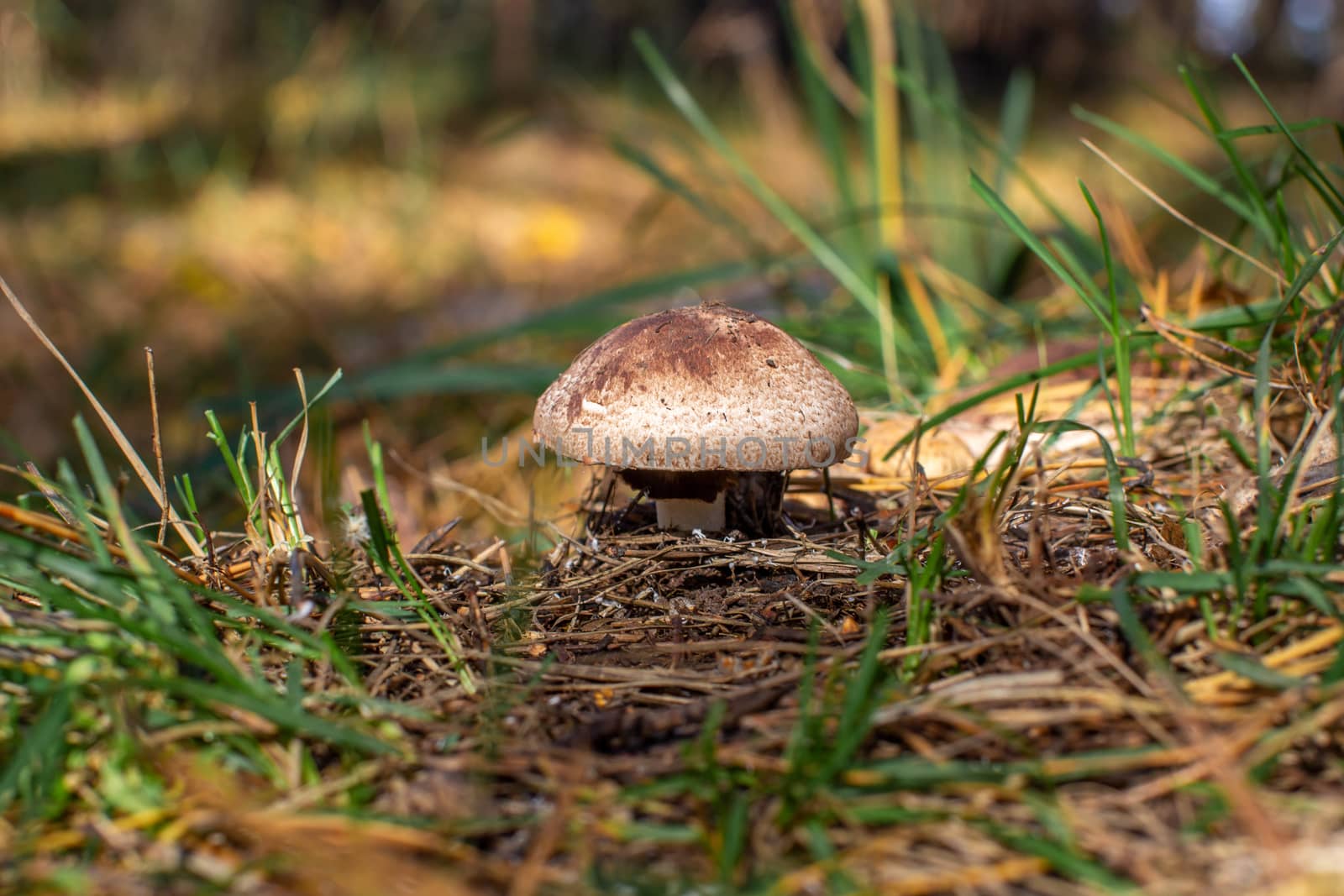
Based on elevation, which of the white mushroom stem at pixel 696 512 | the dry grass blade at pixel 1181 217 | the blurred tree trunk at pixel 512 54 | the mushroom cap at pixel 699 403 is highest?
the blurred tree trunk at pixel 512 54

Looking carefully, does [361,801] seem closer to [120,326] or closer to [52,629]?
[52,629]

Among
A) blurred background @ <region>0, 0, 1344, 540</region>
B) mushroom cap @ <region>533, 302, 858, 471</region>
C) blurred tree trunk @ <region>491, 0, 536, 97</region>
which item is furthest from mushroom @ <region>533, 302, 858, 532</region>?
blurred tree trunk @ <region>491, 0, 536, 97</region>

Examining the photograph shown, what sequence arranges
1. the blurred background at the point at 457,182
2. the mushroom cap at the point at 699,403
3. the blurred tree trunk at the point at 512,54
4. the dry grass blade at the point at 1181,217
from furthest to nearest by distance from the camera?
the blurred tree trunk at the point at 512,54
the blurred background at the point at 457,182
the dry grass blade at the point at 1181,217
the mushroom cap at the point at 699,403

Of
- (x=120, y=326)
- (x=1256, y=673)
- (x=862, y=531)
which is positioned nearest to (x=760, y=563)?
(x=862, y=531)

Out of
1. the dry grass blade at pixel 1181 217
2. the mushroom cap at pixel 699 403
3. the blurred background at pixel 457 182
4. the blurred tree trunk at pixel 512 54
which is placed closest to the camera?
the mushroom cap at pixel 699 403

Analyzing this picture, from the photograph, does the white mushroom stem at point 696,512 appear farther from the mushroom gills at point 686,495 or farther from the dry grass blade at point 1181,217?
the dry grass blade at point 1181,217

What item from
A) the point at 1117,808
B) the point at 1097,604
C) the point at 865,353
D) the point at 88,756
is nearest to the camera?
the point at 1117,808

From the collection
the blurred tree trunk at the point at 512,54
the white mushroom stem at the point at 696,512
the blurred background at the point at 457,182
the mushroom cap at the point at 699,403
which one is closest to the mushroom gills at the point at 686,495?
the white mushroom stem at the point at 696,512
